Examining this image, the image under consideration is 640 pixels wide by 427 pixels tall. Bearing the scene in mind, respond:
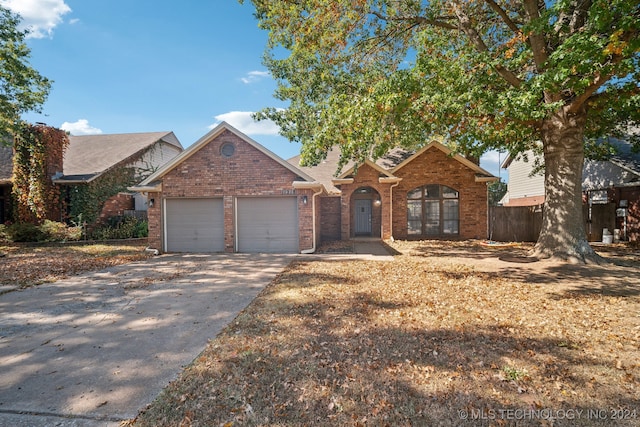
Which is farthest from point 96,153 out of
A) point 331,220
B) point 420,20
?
point 420,20

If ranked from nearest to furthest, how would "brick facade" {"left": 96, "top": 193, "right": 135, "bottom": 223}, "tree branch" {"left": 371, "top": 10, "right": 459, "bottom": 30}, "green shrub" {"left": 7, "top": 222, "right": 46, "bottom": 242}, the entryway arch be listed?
"tree branch" {"left": 371, "top": 10, "right": 459, "bottom": 30} → "green shrub" {"left": 7, "top": 222, "right": 46, "bottom": 242} → "brick facade" {"left": 96, "top": 193, "right": 135, "bottom": 223} → the entryway arch

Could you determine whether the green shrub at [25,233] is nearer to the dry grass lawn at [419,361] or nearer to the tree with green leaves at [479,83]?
the tree with green leaves at [479,83]

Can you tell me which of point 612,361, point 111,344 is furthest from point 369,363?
point 111,344

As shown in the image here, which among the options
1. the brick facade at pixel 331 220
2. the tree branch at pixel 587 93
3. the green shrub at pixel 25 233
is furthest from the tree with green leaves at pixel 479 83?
the green shrub at pixel 25 233

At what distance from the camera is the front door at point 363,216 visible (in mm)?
21719

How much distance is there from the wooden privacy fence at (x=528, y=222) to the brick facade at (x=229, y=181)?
10462mm

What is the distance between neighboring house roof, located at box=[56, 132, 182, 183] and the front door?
14.8m

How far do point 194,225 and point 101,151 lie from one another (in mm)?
12491

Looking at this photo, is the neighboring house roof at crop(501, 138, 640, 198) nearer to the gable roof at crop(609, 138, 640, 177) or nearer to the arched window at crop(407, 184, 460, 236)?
the gable roof at crop(609, 138, 640, 177)

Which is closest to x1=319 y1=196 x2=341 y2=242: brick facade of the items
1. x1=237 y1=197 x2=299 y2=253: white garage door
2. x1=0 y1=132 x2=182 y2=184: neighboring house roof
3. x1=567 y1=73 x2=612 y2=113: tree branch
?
x1=237 y1=197 x2=299 y2=253: white garage door

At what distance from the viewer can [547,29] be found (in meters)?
7.73

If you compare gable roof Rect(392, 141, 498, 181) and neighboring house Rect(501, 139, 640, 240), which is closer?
neighboring house Rect(501, 139, 640, 240)

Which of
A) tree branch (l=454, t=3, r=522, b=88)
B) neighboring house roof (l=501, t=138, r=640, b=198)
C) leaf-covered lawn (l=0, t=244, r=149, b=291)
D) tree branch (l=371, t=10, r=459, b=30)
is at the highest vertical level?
tree branch (l=371, t=10, r=459, b=30)

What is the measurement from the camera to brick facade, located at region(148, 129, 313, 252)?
12.4 metres
